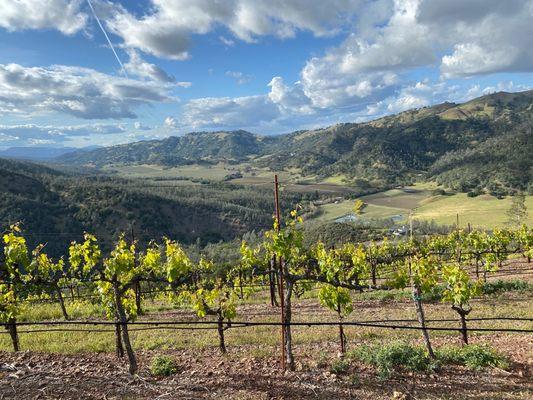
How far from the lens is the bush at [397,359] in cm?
1068

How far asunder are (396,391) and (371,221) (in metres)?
117

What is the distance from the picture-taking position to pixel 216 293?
12.7m

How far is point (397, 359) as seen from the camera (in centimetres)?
1095

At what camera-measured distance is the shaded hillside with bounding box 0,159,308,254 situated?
320 feet

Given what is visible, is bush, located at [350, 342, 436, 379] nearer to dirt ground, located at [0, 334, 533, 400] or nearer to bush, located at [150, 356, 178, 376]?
Result: dirt ground, located at [0, 334, 533, 400]

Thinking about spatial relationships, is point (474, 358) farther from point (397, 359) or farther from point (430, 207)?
point (430, 207)

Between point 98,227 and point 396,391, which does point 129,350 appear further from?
point 98,227

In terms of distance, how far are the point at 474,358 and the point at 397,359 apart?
7.59 feet

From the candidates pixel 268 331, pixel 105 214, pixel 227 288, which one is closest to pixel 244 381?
pixel 227 288

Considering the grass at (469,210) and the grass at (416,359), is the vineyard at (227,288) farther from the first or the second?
the grass at (469,210)

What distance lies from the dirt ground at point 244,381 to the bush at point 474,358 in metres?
0.24

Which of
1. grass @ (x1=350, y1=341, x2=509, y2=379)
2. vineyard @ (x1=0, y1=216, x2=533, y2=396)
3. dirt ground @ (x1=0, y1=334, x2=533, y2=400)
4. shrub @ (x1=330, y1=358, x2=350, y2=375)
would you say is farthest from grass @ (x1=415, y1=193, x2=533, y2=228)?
shrub @ (x1=330, y1=358, x2=350, y2=375)

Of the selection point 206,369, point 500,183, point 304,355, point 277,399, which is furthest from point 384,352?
point 500,183

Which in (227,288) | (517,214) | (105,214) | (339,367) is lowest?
(339,367)
